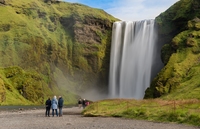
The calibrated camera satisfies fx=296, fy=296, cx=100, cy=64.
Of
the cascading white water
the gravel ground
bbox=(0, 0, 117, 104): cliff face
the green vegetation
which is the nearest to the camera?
the gravel ground

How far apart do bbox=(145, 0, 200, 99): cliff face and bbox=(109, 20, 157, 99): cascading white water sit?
572 cm

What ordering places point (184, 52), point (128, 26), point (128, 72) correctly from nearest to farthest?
point (184, 52) < point (128, 72) < point (128, 26)

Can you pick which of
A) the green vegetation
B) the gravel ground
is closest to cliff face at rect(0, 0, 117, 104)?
the green vegetation

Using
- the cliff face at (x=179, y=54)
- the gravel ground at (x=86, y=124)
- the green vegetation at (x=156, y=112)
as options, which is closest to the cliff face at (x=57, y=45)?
the cliff face at (x=179, y=54)

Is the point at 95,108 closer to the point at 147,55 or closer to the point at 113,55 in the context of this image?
the point at 147,55

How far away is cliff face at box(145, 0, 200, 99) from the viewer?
6036 cm

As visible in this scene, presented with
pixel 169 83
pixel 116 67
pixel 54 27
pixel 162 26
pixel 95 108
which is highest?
pixel 54 27

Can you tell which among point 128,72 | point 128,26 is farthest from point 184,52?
point 128,26

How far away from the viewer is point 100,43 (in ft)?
488

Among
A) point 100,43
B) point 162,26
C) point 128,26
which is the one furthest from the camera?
point 100,43

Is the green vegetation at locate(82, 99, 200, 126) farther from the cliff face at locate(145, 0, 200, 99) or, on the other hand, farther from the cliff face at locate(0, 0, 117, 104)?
the cliff face at locate(0, 0, 117, 104)

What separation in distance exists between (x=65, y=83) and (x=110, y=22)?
3944 centimetres

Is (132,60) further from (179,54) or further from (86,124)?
(86,124)

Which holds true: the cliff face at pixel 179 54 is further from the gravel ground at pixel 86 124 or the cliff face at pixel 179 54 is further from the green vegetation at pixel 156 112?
the gravel ground at pixel 86 124
